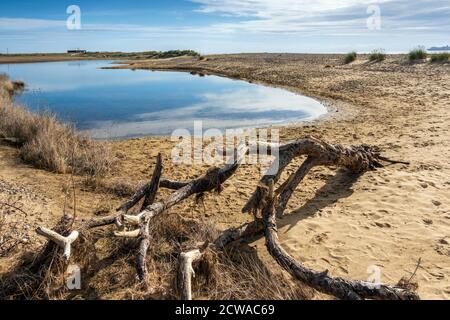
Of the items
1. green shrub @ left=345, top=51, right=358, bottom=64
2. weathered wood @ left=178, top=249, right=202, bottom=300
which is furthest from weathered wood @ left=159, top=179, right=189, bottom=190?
→ green shrub @ left=345, top=51, right=358, bottom=64

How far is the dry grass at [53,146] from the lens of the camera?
7.38m

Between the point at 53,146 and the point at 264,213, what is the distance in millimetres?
4935

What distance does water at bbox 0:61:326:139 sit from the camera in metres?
12.7

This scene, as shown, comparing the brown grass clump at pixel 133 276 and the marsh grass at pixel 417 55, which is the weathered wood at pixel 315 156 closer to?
the brown grass clump at pixel 133 276

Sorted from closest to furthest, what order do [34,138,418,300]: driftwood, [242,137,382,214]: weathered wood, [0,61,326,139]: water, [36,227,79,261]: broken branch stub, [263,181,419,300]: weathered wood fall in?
[263,181,419,300]: weathered wood, [34,138,418,300]: driftwood, [36,227,79,261]: broken branch stub, [242,137,382,214]: weathered wood, [0,61,326,139]: water

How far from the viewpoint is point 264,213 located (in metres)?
4.64

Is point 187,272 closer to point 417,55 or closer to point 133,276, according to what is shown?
point 133,276

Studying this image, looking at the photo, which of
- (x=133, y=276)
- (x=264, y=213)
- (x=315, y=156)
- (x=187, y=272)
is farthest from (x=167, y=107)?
(x=187, y=272)

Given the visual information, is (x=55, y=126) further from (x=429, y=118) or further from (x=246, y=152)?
(x=429, y=118)

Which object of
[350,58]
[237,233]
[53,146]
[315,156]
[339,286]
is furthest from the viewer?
[350,58]

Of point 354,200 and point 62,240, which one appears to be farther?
point 354,200

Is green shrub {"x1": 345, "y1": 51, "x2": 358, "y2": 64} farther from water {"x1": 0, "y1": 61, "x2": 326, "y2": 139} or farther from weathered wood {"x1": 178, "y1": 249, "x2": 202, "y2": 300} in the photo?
weathered wood {"x1": 178, "y1": 249, "x2": 202, "y2": 300}

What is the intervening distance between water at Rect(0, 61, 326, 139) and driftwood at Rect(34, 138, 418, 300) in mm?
6244
